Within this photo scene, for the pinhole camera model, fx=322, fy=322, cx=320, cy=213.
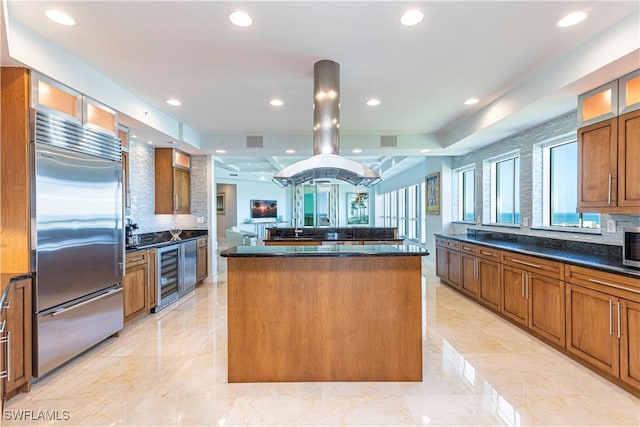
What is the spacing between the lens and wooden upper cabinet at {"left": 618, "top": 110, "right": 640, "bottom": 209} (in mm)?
2447

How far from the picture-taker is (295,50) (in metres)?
2.68

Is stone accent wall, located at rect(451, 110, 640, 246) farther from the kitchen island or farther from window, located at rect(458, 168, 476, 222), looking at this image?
the kitchen island

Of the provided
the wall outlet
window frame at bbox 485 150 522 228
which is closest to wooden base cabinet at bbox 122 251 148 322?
the wall outlet

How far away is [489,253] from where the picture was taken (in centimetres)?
405

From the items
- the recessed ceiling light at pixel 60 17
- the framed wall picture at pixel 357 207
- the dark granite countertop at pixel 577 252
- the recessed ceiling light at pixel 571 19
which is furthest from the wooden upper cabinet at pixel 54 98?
the framed wall picture at pixel 357 207

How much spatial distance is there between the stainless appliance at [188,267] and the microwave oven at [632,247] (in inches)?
198

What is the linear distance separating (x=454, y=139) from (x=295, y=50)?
3.36 meters

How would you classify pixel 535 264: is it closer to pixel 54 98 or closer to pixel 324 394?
pixel 324 394

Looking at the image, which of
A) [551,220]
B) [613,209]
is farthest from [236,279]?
[551,220]

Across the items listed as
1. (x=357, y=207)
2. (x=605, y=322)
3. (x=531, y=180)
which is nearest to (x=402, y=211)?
(x=357, y=207)

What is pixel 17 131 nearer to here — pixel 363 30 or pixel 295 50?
pixel 295 50

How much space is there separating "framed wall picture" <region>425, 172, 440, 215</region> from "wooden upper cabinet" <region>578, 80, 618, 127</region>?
360 centimetres

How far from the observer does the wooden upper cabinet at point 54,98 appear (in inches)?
95.7

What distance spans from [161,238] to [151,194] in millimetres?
724
